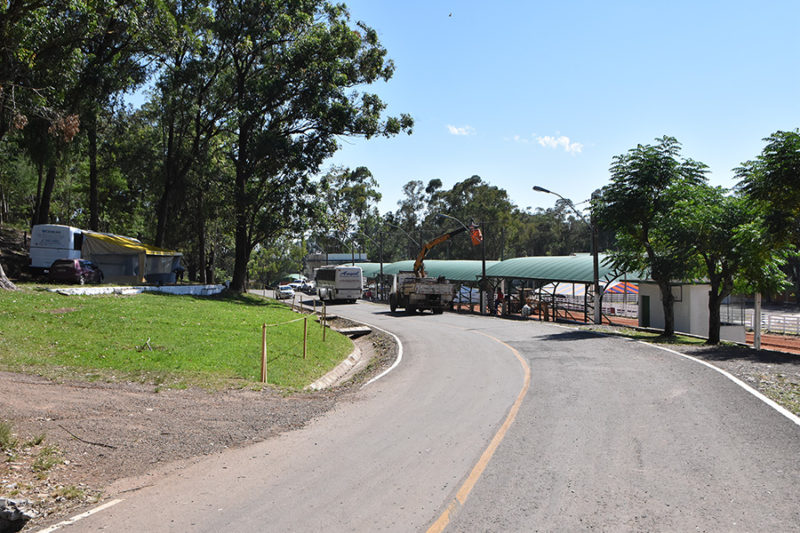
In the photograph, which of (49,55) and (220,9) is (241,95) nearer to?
(220,9)

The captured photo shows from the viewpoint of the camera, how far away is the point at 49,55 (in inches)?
914

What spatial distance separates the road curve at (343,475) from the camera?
5652 mm

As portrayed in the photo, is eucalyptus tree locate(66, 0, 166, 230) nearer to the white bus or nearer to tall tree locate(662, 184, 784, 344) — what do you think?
the white bus

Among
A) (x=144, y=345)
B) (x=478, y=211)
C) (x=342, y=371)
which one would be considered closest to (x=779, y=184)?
(x=342, y=371)

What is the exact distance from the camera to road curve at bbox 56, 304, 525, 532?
5652 millimetres

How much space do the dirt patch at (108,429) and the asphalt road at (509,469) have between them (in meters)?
A: 0.55

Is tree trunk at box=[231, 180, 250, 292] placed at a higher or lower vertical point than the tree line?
lower

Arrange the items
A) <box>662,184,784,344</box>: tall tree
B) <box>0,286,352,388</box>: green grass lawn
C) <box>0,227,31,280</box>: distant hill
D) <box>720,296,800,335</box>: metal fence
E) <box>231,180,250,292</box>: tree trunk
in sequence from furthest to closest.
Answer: <box>231,180,250,292</box>: tree trunk → <box>720,296,800,335</box>: metal fence → <box>0,227,31,280</box>: distant hill → <box>662,184,784,344</box>: tall tree → <box>0,286,352,388</box>: green grass lawn

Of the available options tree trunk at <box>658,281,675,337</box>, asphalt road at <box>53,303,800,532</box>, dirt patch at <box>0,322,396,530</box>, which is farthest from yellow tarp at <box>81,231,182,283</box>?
tree trunk at <box>658,281,675,337</box>

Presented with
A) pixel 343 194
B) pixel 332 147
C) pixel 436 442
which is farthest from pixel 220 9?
pixel 343 194

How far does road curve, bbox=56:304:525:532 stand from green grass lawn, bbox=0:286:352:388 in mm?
3891

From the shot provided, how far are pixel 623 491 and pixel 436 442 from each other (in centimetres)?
285

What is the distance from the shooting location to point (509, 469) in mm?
7074

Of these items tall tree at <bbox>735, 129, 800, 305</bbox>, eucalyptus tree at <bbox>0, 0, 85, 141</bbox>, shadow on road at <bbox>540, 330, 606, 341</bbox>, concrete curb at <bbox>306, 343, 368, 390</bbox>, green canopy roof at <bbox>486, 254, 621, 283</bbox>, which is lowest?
concrete curb at <bbox>306, 343, 368, 390</bbox>
